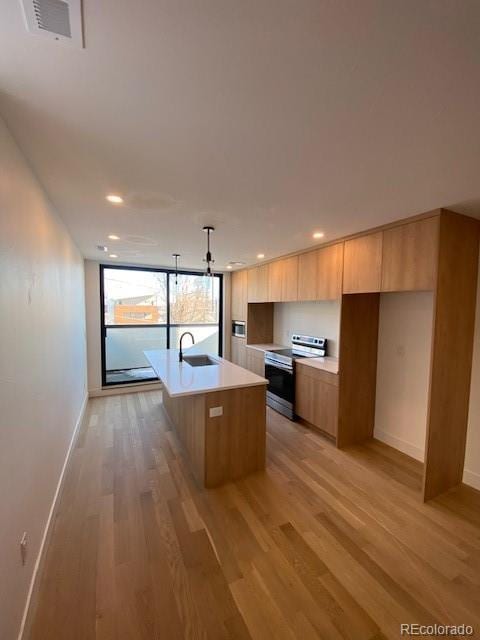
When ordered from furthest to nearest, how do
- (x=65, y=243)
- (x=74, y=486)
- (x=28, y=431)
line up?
(x=65, y=243), (x=74, y=486), (x=28, y=431)

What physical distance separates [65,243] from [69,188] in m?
1.15

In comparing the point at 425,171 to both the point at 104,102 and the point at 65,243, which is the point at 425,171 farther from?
the point at 65,243

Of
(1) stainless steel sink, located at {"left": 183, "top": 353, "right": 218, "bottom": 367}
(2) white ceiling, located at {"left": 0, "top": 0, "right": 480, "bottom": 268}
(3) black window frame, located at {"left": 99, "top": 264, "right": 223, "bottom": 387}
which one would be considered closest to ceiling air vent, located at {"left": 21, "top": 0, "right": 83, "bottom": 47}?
(2) white ceiling, located at {"left": 0, "top": 0, "right": 480, "bottom": 268}

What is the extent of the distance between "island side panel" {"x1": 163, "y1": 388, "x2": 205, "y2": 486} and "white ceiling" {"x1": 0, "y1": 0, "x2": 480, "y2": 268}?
6.14ft

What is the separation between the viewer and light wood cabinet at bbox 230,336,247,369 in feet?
17.2

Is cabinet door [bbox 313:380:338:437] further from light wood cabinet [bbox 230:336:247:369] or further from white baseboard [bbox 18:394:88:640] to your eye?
white baseboard [bbox 18:394:88:640]

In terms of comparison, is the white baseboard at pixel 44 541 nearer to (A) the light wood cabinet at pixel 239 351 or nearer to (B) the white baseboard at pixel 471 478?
(A) the light wood cabinet at pixel 239 351

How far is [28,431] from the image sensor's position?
5.00ft

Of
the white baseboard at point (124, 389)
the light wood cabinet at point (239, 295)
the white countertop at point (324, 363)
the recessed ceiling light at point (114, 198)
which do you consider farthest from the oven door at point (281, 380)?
the recessed ceiling light at point (114, 198)

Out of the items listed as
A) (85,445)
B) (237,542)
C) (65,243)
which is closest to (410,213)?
(237,542)

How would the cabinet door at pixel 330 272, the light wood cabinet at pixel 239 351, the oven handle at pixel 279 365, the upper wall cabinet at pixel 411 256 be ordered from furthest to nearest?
the light wood cabinet at pixel 239 351
the oven handle at pixel 279 365
the cabinet door at pixel 330 272
the upper wall cabinet at pixel 411 256

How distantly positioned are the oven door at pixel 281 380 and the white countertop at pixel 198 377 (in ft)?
3.23

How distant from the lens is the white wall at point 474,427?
8.18 feet

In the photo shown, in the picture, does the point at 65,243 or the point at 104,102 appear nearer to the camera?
the point at 104,102
